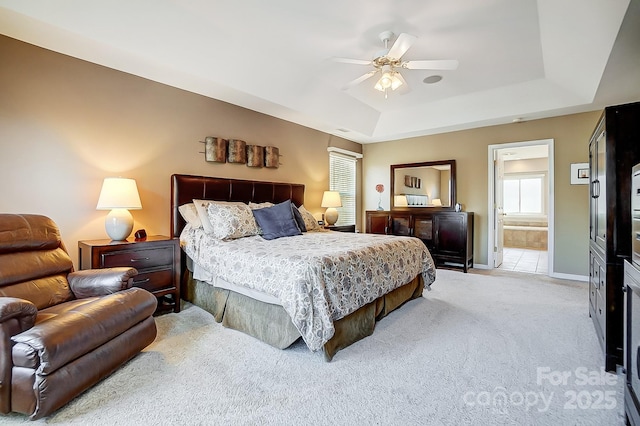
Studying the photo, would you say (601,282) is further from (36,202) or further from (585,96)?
(36,202)

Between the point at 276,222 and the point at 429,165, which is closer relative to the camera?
the point at 276,222

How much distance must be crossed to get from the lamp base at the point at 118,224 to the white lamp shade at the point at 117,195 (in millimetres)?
111

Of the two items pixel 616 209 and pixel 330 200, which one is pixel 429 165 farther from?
pixel 616 209

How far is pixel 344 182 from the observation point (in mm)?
6422

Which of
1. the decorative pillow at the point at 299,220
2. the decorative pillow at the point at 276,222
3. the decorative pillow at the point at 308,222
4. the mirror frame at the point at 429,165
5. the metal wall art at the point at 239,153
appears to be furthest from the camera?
the mirror frame at the point at 429,165

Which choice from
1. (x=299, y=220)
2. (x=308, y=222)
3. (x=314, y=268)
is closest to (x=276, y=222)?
(x=299, y=220)

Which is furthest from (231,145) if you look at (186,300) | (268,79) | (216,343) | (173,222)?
(216,343)

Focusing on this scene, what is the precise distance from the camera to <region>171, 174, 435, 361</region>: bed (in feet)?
7.00

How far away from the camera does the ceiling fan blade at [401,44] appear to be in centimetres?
255

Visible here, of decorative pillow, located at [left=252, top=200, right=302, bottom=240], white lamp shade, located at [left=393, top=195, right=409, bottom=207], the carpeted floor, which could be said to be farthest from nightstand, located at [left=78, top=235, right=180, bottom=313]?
white lamp shade, located at [left=393, top=195, right=409, bottom=207]

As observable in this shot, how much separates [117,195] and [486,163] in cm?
557

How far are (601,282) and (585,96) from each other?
9.84 feet

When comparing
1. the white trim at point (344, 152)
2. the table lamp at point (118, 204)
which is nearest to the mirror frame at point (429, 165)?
the white trim at point (344, 152)

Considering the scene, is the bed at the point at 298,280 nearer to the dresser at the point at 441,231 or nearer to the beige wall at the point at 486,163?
the dresser at the point at 441,231
